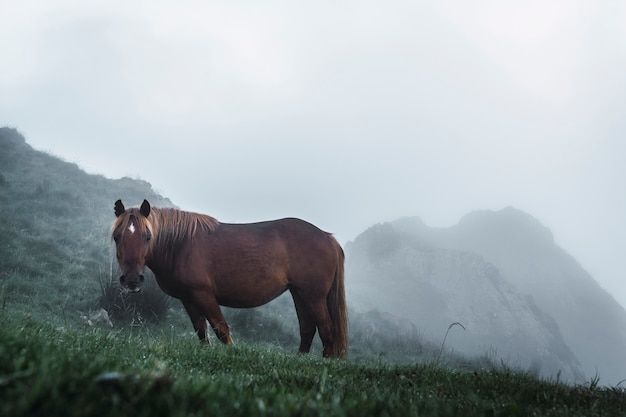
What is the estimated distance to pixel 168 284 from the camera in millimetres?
7363

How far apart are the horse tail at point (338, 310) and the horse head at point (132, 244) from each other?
3263 millimetres

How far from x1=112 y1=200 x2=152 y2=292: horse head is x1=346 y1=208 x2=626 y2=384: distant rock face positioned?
118 ft

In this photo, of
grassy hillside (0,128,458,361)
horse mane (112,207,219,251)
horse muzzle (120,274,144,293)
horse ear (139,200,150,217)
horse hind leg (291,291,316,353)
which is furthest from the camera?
grassy hillside (0,128,458,361)

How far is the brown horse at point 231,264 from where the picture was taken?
7.01 meters

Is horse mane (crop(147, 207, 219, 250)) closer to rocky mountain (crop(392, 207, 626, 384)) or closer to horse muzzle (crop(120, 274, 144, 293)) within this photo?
horse muzzle (crop(120, 274, 144, 293))

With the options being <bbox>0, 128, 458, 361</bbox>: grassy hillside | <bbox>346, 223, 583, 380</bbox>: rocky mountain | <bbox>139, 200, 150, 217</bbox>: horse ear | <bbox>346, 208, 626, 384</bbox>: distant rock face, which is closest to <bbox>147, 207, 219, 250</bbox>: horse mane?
<bbox>139, 200, 150, 217</bbox>: horse ear

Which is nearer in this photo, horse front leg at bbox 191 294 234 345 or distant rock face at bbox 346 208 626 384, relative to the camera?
horse front leg at bbox 191 294 234 345

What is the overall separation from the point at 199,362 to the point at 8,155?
26.4 metres

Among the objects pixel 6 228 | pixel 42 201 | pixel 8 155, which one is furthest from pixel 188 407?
pixel 8 155

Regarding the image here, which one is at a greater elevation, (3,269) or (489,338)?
(3,269)

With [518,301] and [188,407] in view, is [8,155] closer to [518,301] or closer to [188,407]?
[188,407]

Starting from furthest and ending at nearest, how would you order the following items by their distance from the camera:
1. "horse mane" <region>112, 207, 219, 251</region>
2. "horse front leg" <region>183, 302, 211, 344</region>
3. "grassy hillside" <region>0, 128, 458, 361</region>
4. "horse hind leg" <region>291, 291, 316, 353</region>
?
"grassy hillside" <region>0, 128, 458, 361</region> < "horse hind leg" <region>291, 291, 316, 353</region> < "horse front leg" <region>183, 302, 211, 344</region> < "horse mane" <region>112, 207, 219, 251</region>

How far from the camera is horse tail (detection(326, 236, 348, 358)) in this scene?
7984mm

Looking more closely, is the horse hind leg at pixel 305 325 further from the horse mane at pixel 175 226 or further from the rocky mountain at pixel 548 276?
the rocky mountain at pixel 548 276
